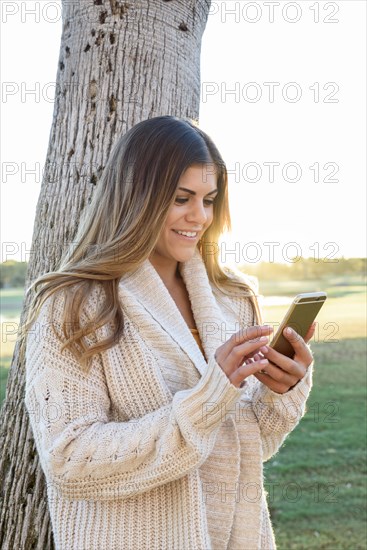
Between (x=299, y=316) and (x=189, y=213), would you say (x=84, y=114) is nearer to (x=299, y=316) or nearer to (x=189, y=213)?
(x=189, y=213)

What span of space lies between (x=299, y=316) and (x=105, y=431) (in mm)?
675

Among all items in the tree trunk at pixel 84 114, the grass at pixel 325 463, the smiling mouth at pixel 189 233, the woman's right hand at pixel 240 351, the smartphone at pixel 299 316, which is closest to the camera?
the woman's right hand at pixel 240 351

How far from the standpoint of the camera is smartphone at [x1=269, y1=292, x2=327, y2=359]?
184 cm

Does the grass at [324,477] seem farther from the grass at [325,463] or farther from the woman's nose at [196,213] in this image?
the woman's nose at [196,213]

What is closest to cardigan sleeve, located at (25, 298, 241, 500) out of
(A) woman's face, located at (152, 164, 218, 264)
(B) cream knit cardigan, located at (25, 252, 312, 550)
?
(B) cream knit cardigan, located at (25, 252, 312, 550)

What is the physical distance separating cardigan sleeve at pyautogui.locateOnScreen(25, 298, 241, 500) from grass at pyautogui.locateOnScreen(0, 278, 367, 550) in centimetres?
92

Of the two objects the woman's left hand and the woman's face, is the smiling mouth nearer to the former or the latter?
the woman's face

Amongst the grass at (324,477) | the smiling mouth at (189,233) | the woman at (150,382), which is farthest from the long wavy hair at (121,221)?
the grass at (324,477)

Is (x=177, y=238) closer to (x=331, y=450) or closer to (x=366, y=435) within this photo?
(x=331, y=450)

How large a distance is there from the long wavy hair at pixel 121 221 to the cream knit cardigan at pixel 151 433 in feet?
0.14

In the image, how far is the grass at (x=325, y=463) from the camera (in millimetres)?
4422

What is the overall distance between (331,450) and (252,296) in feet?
12.3

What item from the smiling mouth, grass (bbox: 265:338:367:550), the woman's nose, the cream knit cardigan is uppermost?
the woman's nose

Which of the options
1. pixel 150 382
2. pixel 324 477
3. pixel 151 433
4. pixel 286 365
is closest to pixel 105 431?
pixel 151 433
